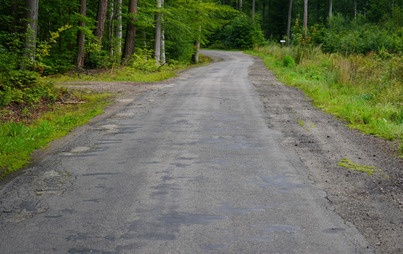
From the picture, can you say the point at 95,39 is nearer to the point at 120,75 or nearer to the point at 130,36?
the point at 130,36

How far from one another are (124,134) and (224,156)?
237 cm

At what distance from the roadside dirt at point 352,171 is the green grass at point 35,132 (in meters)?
4.25

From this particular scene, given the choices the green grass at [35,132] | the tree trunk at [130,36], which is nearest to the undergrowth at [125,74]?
the tree trunk at [130,36]

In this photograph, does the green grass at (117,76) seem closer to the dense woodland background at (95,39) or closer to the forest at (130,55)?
the forest at (130,55)

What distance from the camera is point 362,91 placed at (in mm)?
11680

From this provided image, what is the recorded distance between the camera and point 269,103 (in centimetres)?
1034

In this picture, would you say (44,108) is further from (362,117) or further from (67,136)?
(362,117)

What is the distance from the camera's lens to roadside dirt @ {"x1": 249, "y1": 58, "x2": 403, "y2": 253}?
3484 mm

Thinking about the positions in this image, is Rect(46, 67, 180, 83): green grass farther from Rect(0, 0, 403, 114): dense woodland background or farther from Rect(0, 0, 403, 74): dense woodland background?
Rect(0, 0, 403, 74): dense woodland background

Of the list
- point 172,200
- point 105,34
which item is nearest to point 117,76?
point 105,34

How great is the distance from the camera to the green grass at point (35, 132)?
18.1ft

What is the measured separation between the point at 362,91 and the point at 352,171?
24.9 feet

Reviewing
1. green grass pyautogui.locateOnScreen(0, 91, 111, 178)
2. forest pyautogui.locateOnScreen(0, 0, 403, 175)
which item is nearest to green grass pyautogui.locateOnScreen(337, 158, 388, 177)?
forest pyautogui.locateOnScreen(0, 0, 403, 175)

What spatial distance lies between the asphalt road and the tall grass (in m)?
2.52
